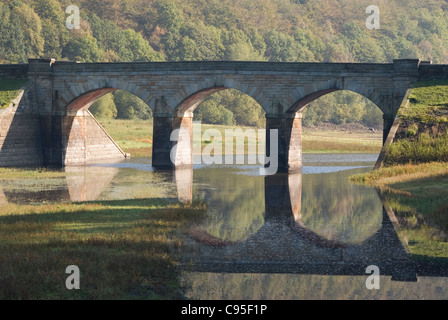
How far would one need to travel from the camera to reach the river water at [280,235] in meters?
19.1

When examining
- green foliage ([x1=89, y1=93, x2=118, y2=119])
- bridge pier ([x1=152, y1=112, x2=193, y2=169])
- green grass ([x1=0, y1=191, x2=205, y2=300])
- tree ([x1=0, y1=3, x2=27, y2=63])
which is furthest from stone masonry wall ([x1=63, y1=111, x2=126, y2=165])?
tree ([x1=0, y1=3, x2=27, y2=63])

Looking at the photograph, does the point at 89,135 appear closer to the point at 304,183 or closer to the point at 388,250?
the point at 304,183

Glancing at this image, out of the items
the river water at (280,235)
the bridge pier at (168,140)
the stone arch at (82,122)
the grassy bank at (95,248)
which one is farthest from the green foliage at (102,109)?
the grassy bank at (95,248)

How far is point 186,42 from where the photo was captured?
15012cm

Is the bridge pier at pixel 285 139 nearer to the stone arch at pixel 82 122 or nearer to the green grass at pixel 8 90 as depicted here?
the stone arch at pixel 82 122

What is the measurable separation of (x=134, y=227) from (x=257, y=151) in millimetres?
52010

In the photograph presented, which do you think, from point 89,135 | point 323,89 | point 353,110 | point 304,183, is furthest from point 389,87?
point 353,110

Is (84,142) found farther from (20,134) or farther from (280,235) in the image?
(280,235)

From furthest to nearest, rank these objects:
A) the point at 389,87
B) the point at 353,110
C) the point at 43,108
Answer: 1. the point at 353,110
2. the point at 43,108
3. the point at 389,87

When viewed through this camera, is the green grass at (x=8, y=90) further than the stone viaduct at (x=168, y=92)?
Yes

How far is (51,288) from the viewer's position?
18.7m

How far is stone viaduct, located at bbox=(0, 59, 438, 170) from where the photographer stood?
167 ft

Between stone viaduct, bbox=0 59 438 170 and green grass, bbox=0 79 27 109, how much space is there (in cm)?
52

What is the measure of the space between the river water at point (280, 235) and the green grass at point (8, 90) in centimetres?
1129
